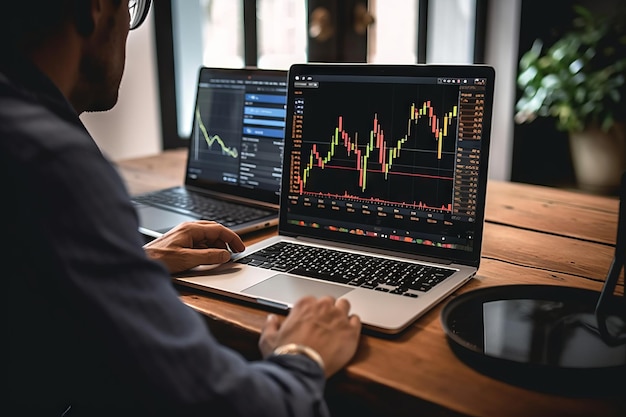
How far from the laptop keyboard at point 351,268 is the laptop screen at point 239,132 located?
33 cm

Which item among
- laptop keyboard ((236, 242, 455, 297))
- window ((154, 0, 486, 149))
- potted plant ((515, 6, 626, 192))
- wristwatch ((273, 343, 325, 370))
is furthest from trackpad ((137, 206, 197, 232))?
potted plant ((515, 6, 626, 192))

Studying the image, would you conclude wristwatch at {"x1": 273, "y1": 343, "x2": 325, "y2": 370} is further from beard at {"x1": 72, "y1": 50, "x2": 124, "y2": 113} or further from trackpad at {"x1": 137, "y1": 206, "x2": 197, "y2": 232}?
trackpad at {"x1": 137, "y1": 206, "x2": 197, "y2": 232}

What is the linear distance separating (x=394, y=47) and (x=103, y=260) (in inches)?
127

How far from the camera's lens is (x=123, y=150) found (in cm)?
311

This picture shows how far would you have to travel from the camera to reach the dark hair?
618 millimetres

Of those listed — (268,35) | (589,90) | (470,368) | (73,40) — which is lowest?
(470,368)

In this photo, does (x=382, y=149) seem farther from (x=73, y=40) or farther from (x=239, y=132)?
(x=73, y=40)

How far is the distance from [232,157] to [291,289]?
2.07 ft

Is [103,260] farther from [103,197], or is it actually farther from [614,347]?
[614,347]

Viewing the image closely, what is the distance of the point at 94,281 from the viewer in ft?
1.80

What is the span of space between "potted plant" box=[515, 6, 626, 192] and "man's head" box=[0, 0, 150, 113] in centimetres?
330

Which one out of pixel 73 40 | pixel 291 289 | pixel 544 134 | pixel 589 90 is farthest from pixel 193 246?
pixel 544 134

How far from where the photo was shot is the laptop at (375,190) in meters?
0.96

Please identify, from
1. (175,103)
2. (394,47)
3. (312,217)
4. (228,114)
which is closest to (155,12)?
(175,103)
